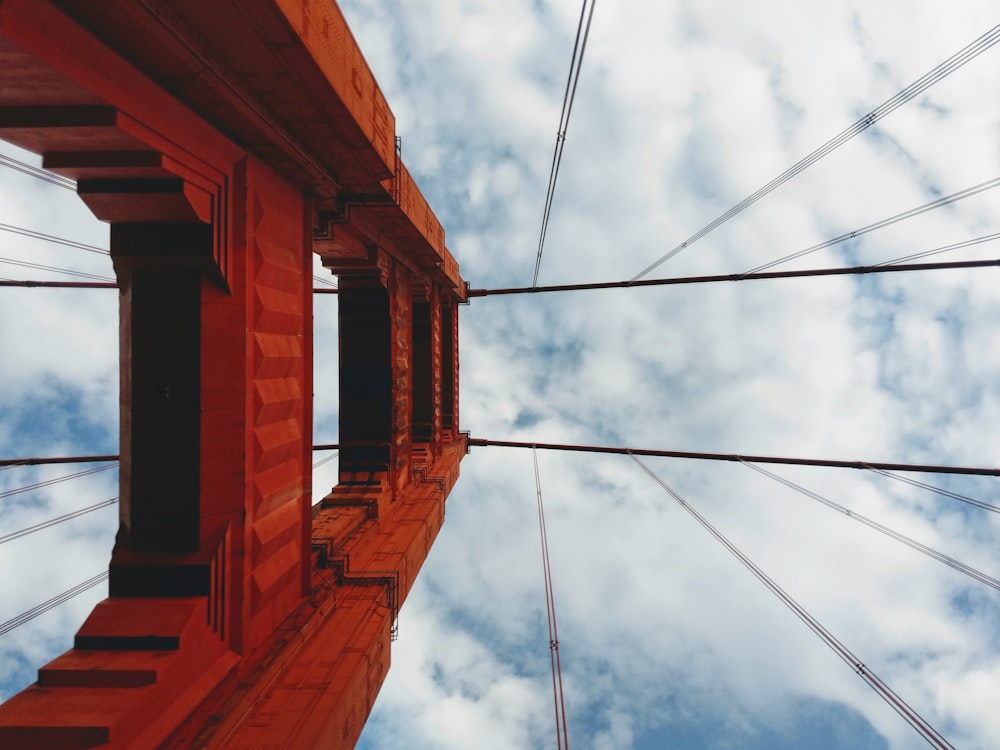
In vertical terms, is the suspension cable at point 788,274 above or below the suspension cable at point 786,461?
above

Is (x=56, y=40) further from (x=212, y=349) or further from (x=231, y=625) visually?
(x=231, y=625)

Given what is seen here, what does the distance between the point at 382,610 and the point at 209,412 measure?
19.1 ft

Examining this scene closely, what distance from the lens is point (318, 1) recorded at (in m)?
6.46

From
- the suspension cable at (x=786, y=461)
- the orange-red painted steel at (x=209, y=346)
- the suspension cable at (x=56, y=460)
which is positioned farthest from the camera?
the suspension cable at (x=56, y=460)

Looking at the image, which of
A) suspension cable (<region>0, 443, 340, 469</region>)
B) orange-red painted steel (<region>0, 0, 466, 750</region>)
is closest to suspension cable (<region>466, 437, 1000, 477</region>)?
orange-red painted steel (<region>0, 0, 466, 750</region>)

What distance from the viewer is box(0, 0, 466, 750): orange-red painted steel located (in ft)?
17.8

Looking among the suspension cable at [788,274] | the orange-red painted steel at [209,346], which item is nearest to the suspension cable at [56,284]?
the orange-red painted steel at [209,346]

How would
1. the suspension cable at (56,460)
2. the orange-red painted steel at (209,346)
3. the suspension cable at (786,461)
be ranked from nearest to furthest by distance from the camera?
1. the orange-red painted steel at (209,346)
2. the suspension cable at (786,461)
3. the suspension cable at (56,460)

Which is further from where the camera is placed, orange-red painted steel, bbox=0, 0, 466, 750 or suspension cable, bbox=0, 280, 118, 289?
suspension cable, bbox=0, 280, 118, 289

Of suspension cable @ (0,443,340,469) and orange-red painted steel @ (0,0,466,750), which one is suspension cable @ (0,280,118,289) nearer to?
suspension cable @ (0,443,340,469)

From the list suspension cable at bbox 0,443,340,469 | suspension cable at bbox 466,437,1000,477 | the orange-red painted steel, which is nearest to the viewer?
the orange-red painted steel

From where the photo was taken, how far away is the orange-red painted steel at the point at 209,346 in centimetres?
541

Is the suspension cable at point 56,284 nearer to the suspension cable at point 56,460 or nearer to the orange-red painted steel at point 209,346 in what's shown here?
the suspension cable at point 56,460

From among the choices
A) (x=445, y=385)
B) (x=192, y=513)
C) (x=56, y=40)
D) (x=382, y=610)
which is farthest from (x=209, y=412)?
(x=445, y=385)
